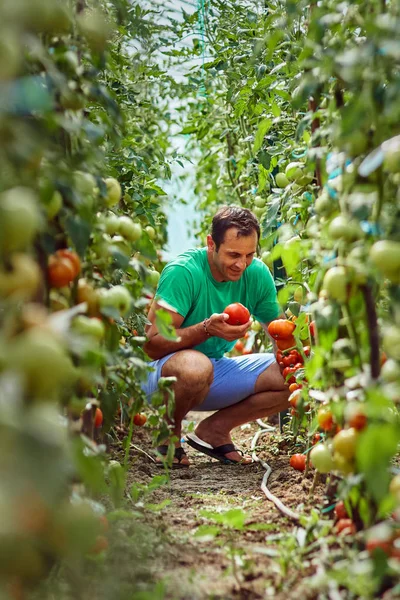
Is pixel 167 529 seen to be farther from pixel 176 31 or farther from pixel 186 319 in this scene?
pixel 176 31

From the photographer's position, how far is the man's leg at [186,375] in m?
2.63

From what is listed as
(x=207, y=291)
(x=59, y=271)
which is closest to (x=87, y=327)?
(x=59, y=271)

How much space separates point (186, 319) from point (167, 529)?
134 cm

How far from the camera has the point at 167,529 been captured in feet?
5.61

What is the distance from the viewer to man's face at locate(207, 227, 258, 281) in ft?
8.95

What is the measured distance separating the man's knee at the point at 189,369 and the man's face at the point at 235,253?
39 cm

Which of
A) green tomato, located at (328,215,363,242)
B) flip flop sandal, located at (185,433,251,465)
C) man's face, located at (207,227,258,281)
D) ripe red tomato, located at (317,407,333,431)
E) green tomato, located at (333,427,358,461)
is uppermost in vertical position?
green tomato, located at (328,215,363,242)

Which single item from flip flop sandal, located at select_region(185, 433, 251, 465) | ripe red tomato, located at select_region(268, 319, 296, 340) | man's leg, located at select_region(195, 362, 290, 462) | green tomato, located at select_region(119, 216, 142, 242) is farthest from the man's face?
green tomato, located at select_region(119, 216, 142, 242)

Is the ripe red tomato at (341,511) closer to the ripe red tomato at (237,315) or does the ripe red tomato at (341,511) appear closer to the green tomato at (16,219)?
the green tomato at (16,219)

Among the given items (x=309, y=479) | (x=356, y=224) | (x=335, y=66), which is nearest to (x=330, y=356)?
(x=356, y=224)

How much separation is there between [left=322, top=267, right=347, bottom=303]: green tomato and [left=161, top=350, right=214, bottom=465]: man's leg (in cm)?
146

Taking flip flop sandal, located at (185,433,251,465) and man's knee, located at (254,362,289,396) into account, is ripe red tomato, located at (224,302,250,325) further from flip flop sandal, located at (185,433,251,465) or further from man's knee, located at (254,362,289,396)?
flip flop sandal, located at (185,433,251,465)

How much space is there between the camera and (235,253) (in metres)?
2.75

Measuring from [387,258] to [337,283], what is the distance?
0.17m
